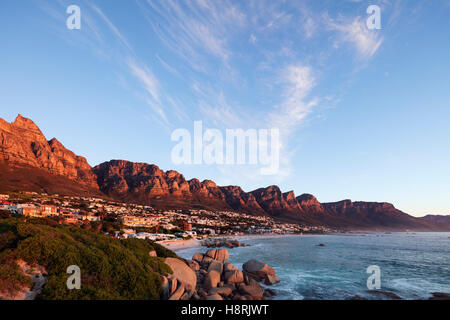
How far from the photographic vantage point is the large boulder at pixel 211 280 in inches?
808

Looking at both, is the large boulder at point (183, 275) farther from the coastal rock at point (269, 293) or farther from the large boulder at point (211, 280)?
the coastal rock at point (269, 293)

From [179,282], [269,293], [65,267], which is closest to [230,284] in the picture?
[269,293]

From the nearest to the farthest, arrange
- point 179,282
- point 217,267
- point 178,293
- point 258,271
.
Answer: point 178,293 → point 179,282 → point 217,267 → point 258,271

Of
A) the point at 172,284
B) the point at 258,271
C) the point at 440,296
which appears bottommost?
the point at 440,296

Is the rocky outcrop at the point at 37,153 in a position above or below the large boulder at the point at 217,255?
above

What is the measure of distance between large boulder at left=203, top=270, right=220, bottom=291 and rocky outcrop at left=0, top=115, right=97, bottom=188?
524ft

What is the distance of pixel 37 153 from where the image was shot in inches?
5999

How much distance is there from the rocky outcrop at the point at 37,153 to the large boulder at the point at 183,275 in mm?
157715

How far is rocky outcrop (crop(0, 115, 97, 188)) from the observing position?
442 feet

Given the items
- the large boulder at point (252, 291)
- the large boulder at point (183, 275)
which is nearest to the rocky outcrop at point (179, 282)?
the large boulder at point (183, 275)

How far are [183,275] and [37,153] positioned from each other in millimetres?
183011
